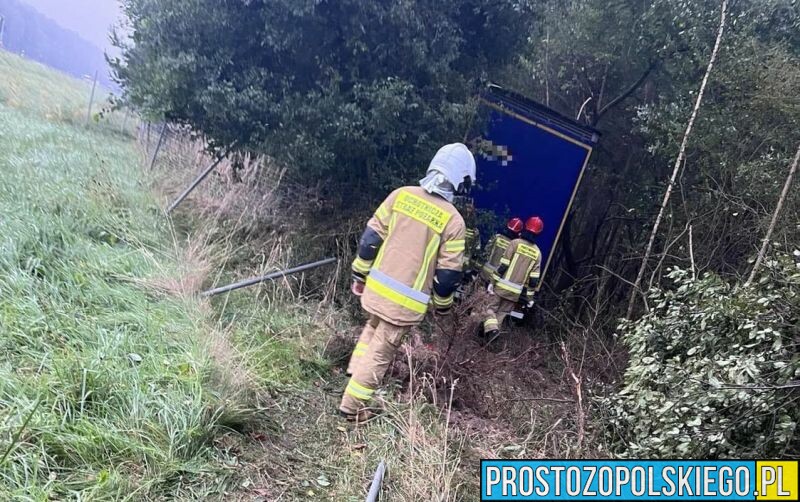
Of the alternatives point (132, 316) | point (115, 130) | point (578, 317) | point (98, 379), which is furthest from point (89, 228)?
point (115, 130)

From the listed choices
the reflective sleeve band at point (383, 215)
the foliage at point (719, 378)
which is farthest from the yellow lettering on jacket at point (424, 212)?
the foliage at point (719, 378)

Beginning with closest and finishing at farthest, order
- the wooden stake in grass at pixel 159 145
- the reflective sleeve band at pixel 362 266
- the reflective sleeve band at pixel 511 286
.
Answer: the reflective sleeve band at pixel 362 266 → the reflective sleeve band at pixel 511 286 → the wooden stake in grass at pixel 159 145

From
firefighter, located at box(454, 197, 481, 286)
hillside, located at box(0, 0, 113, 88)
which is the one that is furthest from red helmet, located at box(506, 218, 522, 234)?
hillside, located at box(0, 0, 113, 88)

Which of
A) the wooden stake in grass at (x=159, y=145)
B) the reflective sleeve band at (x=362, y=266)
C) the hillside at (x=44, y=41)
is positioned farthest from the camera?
the hillside at (x=44, y=41)

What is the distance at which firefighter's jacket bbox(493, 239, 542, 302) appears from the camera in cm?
608

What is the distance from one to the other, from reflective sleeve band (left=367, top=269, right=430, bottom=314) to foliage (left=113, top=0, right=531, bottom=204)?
6.30ft

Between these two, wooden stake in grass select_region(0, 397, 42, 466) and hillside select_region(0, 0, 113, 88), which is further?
hillside select_region(0, 0, 113, 88)

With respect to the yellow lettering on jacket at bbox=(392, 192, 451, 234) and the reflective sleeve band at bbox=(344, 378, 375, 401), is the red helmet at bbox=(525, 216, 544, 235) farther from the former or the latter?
the reflective sleeve band at bbox=(344, 378, 375, 401)

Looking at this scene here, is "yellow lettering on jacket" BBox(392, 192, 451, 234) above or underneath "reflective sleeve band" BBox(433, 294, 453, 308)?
above

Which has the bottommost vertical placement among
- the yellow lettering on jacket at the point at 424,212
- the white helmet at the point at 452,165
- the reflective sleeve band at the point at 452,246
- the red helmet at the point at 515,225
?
the red helmet at the point at 515,225

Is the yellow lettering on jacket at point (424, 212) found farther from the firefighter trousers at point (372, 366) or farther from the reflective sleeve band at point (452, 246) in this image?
the firefighter trousers at point (372, 366)

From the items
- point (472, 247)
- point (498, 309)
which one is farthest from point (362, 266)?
point (498, 309)

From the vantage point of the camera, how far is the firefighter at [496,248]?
20.8 feet

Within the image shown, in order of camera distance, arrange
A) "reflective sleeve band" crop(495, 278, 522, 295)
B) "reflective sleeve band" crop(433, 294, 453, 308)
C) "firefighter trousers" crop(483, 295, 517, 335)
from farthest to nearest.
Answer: "reflective sleeve band" crop(495, 278, 522, 295) → "firefighter trousers" crop(483, 295, 517, 335) → "reflective sleeve band" crop(433, 294, 453, 308)
